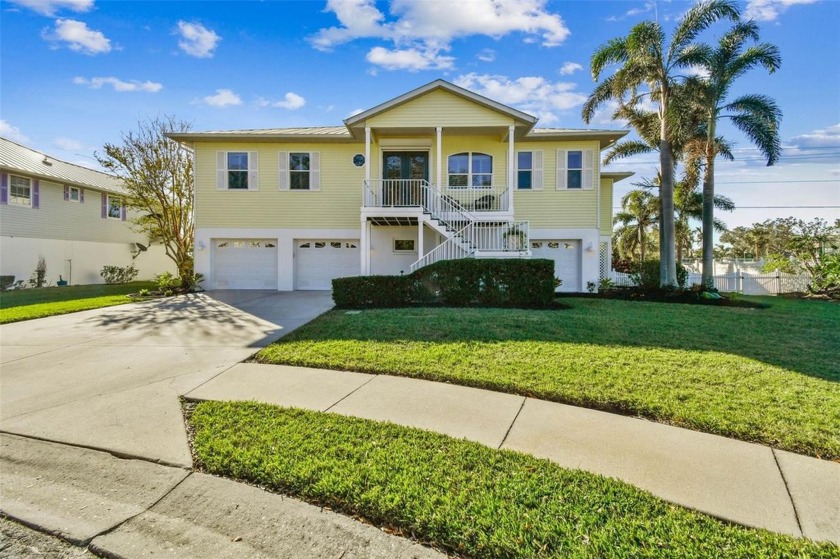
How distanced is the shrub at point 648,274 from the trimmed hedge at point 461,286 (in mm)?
7687

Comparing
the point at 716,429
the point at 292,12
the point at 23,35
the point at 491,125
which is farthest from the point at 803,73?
the point at 23,35

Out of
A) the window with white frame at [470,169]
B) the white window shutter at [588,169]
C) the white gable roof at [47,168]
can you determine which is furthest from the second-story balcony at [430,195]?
the white gable roof at [47,168]

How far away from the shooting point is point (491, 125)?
13.6 meters

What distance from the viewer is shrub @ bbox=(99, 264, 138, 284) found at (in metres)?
20.3

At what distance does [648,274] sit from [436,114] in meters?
10.3

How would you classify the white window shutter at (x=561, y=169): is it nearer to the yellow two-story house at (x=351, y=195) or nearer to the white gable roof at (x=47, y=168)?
the yellow two-story house at (x=351, y=195)

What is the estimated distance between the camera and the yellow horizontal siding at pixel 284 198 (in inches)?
606

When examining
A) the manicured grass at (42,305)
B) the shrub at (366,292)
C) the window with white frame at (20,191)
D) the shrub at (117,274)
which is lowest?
the manicured grass at (42,305)

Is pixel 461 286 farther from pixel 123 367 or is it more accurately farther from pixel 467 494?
pixel 467 494

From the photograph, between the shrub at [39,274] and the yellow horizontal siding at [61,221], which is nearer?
the yellow horizontal siding at [61,221]

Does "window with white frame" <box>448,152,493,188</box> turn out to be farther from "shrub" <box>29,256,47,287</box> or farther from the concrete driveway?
"shrub" <box>29,256,47,287</box>

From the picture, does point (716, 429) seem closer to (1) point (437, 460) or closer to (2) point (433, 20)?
(1) point (437, 460)

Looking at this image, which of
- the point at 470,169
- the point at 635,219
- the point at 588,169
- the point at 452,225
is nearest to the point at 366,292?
the point at 452,225

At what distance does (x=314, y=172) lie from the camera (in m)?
15.5
